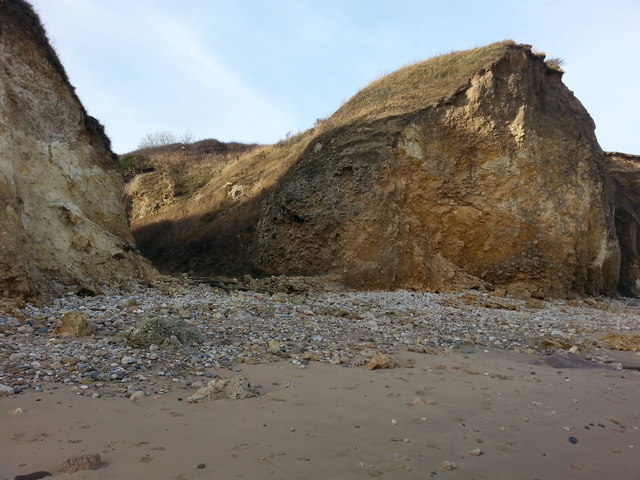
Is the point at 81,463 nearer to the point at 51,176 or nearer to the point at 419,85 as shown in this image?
the point at 51,176

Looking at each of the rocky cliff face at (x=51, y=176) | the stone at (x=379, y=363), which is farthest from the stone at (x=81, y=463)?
the rocky cliff face at (x=51, y=176)

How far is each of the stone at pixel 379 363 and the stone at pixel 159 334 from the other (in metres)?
2.28

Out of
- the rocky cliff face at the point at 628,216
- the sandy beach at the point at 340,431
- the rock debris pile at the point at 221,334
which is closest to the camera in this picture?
the sandy beach at the point at 340,431

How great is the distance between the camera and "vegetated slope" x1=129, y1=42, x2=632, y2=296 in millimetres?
17047

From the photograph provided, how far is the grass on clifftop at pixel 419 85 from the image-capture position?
63.5 ft

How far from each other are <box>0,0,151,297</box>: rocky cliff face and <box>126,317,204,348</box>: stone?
382 cm

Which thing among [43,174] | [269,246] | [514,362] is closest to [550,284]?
[269,246]

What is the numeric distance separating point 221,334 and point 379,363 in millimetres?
2447

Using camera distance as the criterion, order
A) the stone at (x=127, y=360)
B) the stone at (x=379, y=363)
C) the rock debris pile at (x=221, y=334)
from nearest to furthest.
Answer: the rock debris pile at (x=221, y=334)
the stone at (x=127, y=360)
the stone at (x=379, y=363)

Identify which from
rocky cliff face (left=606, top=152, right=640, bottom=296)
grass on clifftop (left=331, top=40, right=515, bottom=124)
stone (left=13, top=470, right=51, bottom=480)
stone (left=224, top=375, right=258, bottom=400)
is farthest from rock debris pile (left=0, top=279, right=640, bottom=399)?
rocky cliff face (left=606, top=152, right=640, bottom=296)

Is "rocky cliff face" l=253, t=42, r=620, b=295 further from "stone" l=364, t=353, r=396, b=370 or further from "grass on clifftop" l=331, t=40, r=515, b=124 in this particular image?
"stone" l=364, t=353, r=396, b=370

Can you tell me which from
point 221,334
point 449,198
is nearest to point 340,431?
point 221,334

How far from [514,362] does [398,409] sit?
3.09 metres

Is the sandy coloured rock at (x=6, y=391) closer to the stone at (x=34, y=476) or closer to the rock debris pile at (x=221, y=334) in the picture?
the rock debris pile at (x=221, y=334)
